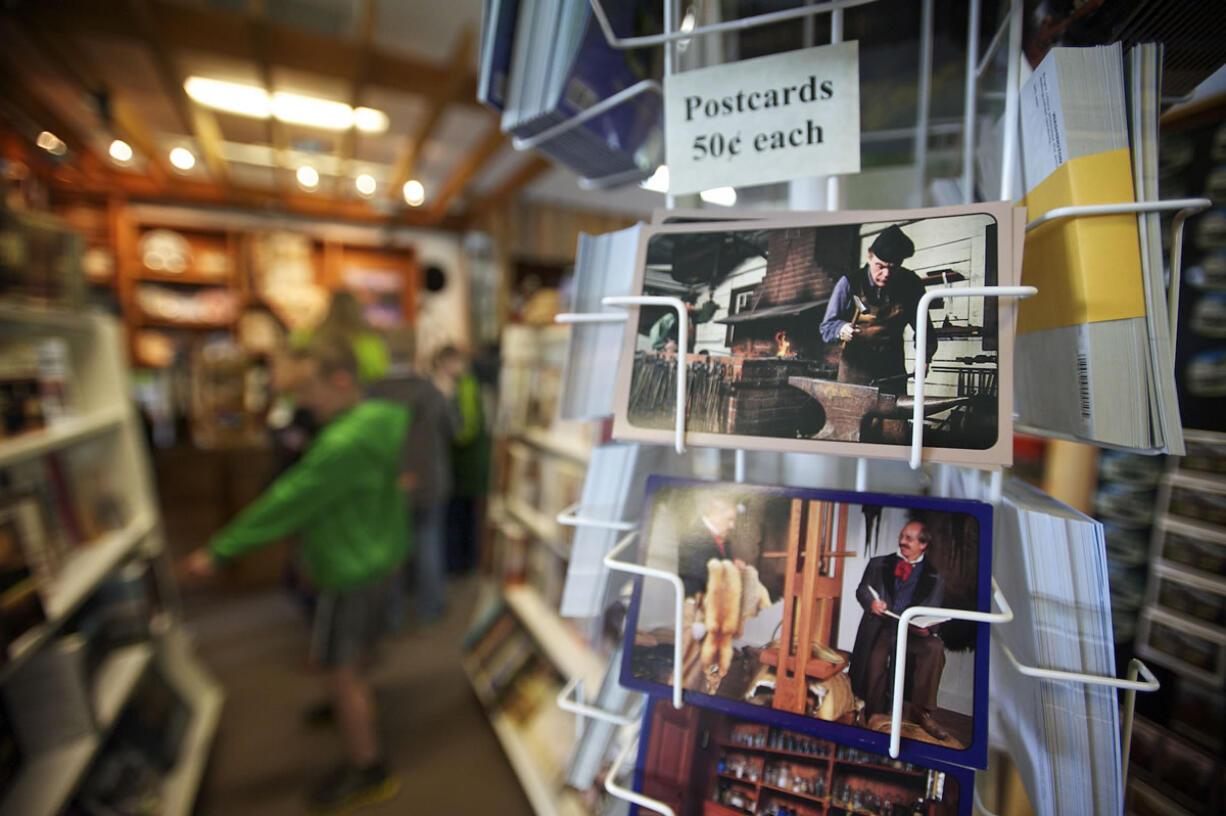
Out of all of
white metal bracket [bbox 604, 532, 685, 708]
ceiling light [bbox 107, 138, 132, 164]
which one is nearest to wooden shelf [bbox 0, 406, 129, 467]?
white metal bracket [bbox 604, 532, 685, 708]

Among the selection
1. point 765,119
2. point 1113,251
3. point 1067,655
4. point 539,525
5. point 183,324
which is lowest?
point 539,525

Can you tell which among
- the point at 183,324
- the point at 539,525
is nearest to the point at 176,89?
the point at 183,324

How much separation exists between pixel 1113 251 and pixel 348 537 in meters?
1.99

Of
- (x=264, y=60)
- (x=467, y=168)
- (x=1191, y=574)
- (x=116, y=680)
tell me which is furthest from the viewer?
(x=467, y=168)

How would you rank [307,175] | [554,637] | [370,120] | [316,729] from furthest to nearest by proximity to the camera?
[307,175], [370,120], [316,729], [554,637]

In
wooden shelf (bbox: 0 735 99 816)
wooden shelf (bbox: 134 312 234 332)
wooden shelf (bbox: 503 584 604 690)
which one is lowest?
wooden shelf (bbox: 0 735 99 816)

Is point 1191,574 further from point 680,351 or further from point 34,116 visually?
point 34,116

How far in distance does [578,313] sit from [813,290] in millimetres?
327

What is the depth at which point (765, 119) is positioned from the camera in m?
0.66

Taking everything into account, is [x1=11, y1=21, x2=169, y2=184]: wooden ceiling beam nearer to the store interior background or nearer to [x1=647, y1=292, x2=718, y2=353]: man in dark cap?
the store interior background

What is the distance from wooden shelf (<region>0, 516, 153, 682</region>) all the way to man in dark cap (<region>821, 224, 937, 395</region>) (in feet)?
5.53

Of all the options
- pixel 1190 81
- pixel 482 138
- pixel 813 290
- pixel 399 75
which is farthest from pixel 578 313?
pixel 482 138

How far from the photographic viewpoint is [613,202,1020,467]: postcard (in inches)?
21.1

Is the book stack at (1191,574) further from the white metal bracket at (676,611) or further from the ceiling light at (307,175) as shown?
the ceiling light at (307,175)
